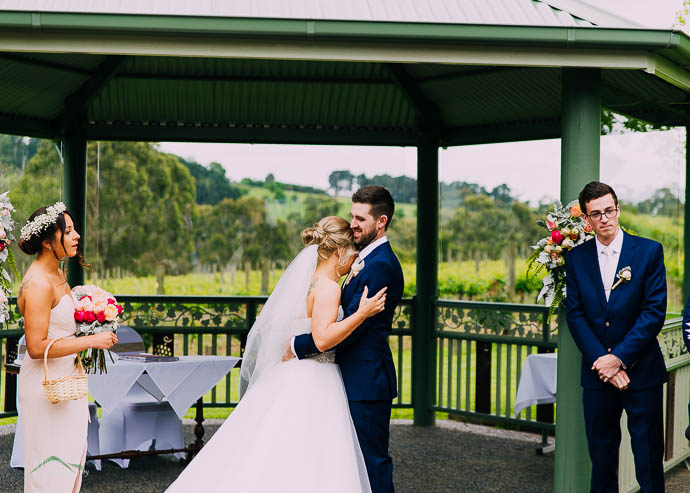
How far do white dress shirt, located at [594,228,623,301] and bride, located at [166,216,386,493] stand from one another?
134cm

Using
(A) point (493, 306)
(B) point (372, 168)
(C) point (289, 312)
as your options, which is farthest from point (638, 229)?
(C) point (289, 312)

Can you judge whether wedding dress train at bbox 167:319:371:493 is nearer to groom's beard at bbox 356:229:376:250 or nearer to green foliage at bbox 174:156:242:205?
groom's beard at bbox 356:229:376:250

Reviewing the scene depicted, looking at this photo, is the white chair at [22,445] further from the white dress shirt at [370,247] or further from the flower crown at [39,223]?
the white dress shirt at [370,247]

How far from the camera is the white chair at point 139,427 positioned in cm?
663

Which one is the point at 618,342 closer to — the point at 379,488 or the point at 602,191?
the point at 602,191

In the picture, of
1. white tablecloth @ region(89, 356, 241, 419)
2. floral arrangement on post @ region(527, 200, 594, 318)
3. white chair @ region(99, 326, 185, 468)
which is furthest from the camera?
white chair @ region(99, 326, 185, 468)

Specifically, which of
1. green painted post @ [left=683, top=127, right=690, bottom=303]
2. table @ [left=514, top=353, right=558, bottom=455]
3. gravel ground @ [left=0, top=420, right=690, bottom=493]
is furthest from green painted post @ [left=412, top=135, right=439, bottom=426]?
green painted post @ [left=683, top=127, right=690, bottom=303]

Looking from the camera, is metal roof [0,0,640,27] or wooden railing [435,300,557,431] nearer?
metal roof [0,0,640,27]

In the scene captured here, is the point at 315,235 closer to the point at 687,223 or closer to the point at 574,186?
the point at 574,186

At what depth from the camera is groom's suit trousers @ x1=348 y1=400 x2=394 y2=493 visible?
423 centimetres

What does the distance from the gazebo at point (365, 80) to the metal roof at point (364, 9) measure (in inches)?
0.7

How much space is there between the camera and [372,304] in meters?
4.08

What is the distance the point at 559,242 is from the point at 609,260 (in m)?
0.35

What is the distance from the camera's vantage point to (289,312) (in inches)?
178
